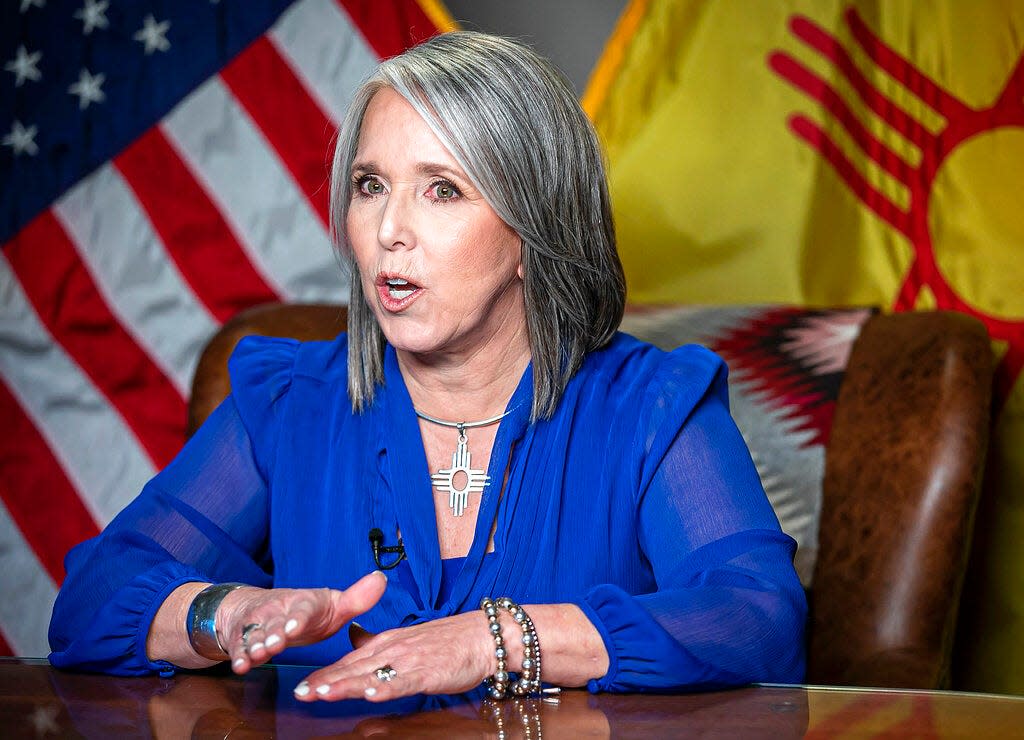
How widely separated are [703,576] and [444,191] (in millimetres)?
639

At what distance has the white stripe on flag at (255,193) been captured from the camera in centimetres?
285

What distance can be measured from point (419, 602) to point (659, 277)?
133 cm

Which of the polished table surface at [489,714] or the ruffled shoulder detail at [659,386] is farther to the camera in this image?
the ruffled shoulder detail at [659,386]

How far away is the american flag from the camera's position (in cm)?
284

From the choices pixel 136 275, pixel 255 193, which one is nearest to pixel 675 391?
pixel 255 193

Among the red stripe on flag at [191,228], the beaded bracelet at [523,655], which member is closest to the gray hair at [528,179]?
the beaded bracelet at [523,655]

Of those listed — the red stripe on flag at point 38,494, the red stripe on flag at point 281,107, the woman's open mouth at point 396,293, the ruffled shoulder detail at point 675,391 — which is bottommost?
the red stripe on flag at point 38,494

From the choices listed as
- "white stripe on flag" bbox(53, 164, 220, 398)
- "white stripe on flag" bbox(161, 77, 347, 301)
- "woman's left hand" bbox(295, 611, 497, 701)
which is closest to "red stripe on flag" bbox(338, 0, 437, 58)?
"white stripe on flag" bbox(161, 77, 347, 301)

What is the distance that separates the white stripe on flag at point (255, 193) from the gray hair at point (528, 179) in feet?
3.30

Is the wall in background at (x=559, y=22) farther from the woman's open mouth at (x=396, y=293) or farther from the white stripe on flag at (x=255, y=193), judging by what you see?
the woman's open mouth at (x=396, y=293)

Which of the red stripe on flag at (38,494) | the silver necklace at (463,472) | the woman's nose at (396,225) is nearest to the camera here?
the woman's nose at (396,225)

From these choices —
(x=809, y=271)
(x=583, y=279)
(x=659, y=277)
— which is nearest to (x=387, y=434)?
(x=583, y=279)

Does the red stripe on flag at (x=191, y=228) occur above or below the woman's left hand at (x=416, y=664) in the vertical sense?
above

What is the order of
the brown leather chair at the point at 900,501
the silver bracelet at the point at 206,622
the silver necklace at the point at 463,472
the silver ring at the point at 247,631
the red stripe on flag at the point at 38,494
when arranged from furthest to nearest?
1. the red stripe on flag at the point at 38,494
2. the brown leather chair at the point at 900,501
3. the silver necklace at the point at 463,472
4. the silver bracelet at the point at 206,622
5. the silver ring at the point at 247,631
